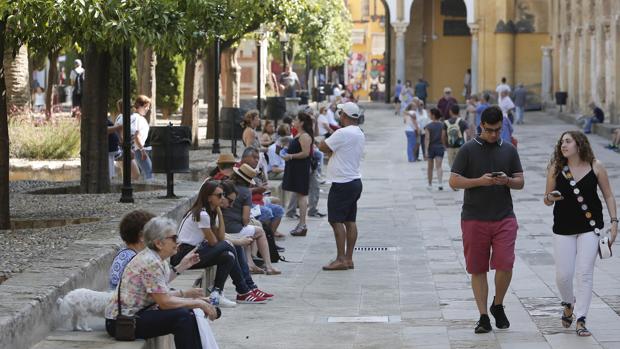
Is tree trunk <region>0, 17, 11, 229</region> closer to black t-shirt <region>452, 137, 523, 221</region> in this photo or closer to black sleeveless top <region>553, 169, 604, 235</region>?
black t-shirt <region>452, 137, 523, 221</region>

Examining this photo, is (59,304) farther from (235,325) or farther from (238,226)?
(238,226)

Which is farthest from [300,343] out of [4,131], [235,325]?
[4,131]

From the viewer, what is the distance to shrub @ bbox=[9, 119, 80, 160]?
23.1 metres

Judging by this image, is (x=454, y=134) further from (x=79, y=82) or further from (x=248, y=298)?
(x=79, y=82)

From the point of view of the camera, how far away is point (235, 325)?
1126 centimetres

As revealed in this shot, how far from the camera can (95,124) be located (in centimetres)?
1634

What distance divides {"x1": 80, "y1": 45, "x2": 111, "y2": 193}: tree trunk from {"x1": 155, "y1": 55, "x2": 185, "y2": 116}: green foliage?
70.5 ft

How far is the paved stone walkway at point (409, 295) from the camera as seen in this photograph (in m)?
10.5

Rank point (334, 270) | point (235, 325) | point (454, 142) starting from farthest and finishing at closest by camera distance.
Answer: point (454, 142)
point (334, 270)
point (235, 325)

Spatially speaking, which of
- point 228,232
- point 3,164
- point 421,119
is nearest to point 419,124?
point 421,119

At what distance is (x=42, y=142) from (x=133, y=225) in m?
14.3

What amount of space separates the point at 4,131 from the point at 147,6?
180 centimetres

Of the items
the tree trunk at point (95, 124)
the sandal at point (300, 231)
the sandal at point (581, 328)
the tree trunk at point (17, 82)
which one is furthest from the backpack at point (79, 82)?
the sandal at point (581, 328)

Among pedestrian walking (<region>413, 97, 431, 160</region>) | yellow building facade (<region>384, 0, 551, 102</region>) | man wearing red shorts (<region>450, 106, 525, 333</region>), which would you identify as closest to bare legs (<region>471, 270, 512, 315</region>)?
man wearing red shorts (<region>450, 106, 525, 333</region>)
